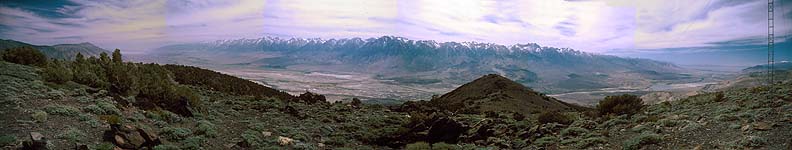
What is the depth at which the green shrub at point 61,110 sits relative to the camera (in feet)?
39.9

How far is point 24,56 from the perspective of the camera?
2052 cm

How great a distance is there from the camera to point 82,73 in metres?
17.4

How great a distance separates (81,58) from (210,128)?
11035 mm

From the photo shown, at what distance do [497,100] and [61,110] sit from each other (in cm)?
3903

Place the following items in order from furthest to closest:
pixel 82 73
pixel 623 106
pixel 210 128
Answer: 1. pixel 623 106
2. pixel 82 73
3. pixel 210 128

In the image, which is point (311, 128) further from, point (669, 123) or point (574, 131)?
point (669, 123)

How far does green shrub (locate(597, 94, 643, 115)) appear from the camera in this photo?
781 inches

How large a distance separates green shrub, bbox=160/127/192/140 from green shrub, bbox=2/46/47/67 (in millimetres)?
12945

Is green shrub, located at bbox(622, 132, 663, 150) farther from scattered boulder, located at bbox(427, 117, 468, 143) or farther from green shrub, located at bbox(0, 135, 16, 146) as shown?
green shrub, located at bbox(0, 135, 16, 146)

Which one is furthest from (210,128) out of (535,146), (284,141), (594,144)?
(594,144)

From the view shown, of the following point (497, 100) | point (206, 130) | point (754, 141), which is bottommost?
point (497, 100)

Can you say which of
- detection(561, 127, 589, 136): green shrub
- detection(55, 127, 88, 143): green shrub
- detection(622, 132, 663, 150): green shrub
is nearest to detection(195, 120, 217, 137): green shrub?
detection(55, 127, 88, 143): green shrub

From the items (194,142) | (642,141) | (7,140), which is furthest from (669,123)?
(7,140)

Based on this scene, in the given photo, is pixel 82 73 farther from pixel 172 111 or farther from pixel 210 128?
pixel 210 128
